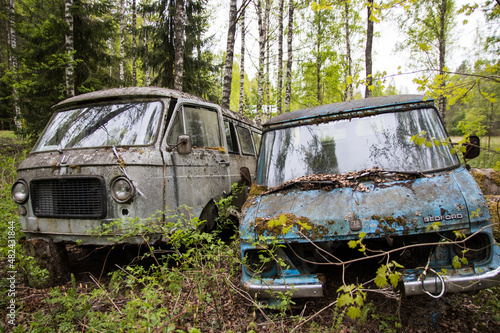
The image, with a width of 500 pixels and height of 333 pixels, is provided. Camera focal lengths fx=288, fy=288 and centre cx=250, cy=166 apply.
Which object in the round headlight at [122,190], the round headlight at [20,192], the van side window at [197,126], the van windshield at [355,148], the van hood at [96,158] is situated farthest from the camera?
the van side window at [197,126]

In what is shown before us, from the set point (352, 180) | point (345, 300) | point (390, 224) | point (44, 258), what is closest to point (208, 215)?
point (44, 258)

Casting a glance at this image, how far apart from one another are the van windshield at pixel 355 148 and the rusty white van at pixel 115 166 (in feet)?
4.20

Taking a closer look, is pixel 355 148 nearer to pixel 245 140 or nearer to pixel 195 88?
pixel 245 140

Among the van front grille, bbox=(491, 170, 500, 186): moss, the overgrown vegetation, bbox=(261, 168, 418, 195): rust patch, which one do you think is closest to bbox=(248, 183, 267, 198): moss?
bbox=(261, 168, 418, 195): rust patch

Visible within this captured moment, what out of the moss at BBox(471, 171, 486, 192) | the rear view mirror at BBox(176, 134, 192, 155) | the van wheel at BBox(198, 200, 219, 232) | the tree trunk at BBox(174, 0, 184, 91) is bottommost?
the van wheel at BBox(198, 200, 219, 232)

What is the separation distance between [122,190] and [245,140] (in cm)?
392

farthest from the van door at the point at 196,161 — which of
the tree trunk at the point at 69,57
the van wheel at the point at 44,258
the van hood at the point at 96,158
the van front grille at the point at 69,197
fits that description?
the tree trunk at the point at 69,57

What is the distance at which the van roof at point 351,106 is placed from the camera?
3.30 meters

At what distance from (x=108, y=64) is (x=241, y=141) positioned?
31.0ft

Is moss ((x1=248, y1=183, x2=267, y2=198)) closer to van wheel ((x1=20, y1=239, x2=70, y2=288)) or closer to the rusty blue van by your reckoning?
the rusty blue van

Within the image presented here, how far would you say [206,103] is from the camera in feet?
16.9

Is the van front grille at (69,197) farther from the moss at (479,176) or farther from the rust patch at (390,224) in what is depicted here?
the moss at (479,176)

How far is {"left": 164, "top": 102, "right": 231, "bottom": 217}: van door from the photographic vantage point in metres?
3.99

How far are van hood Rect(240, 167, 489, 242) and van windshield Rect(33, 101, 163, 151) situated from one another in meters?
2.09
